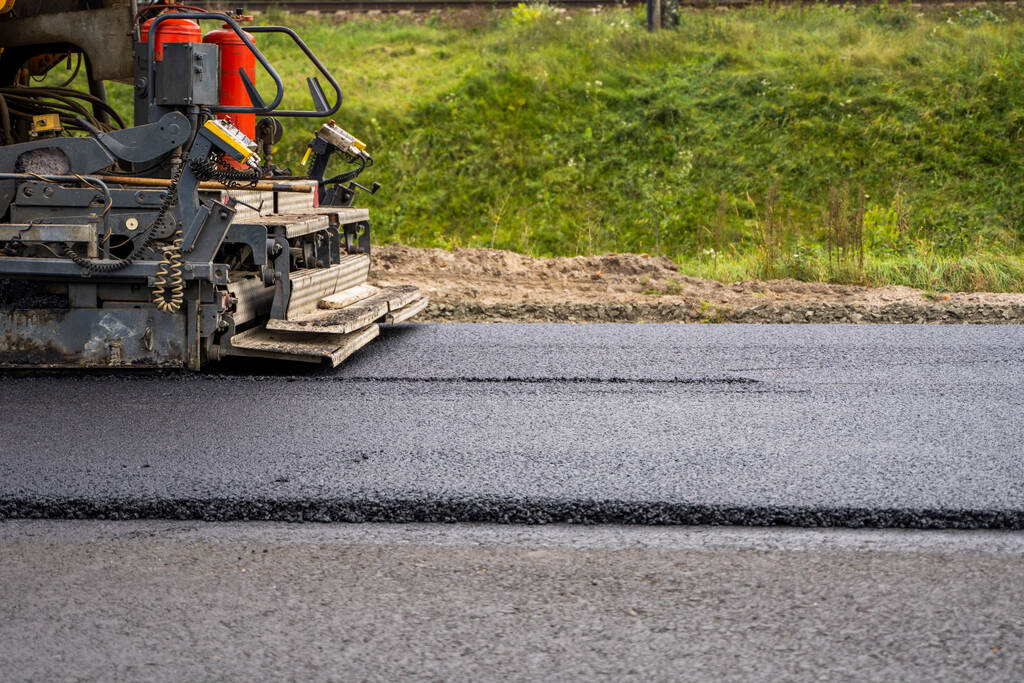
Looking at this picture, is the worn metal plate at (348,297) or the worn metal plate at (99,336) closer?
the worn metal plate at (99,336)

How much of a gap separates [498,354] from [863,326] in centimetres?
269

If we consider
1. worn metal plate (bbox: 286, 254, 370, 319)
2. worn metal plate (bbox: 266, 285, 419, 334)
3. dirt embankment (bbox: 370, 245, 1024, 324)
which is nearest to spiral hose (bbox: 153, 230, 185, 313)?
worn metal plate (bbox: 266, 285, 419, 334)

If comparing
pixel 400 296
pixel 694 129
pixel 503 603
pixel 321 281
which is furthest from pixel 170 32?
pixel 694 129

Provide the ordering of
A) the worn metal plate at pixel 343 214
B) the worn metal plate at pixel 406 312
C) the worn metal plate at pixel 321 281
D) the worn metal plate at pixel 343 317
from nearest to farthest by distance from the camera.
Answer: the worn metal plate at pixel 343 317
the worn metal plate at pixel 321 281
the worn metal plate at pixel 343 214
the worn metal plate at pixel 406 312

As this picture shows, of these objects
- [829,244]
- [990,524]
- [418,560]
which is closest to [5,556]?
[418,560]

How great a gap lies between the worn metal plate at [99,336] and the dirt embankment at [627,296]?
2.80 metres

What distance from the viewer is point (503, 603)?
2.80m

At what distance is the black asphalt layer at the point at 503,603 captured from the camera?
8.04 feet

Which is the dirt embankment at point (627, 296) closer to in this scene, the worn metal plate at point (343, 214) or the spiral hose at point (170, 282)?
the worn metal plate at point (343, 214)

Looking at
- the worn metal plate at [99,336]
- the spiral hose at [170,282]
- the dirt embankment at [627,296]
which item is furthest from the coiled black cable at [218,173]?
the dirt embankment at [627,296]

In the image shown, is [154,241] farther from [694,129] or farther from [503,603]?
[694,129]

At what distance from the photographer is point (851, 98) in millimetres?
14258

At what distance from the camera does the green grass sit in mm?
12625

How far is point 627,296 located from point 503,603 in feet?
18.8
